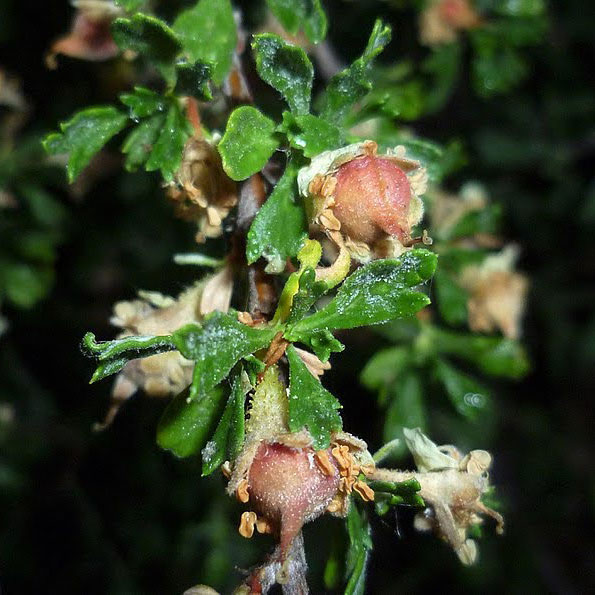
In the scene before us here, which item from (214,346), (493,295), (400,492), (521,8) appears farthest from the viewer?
(521,8)

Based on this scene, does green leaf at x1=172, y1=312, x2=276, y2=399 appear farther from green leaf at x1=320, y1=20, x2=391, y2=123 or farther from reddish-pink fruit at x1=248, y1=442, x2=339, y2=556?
green leaf at x1=320, y1=20, x2=391, y2=123

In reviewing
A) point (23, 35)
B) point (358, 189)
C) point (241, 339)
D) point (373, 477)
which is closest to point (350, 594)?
point (373, 477)

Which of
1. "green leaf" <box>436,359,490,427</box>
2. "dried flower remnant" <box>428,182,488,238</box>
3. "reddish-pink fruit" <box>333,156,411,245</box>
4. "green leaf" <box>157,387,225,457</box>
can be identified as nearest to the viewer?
"reddish-pink fruit" <box>333,156,411,245</box>

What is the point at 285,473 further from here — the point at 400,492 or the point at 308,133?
the point at 308,133

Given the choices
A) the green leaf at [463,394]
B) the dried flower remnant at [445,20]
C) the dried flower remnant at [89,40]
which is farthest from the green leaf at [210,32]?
the dried flower remnant at [445,20]

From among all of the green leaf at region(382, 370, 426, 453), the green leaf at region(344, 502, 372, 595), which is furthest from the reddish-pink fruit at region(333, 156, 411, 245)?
the green leaf at region(382, 370, 426, 453)

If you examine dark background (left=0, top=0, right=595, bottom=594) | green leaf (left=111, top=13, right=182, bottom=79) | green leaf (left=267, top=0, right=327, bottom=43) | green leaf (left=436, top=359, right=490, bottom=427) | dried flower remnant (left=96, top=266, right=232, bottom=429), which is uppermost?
green leaf (left=111, top=13, right=182, bottom=79)

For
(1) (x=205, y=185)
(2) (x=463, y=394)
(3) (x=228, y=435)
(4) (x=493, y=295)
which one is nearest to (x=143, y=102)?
(1) (x=205, y=185)

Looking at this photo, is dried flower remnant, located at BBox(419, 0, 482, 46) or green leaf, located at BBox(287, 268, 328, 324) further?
dried flower remnant, located at BBox(419, 0, 482, 46)
